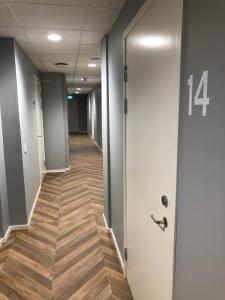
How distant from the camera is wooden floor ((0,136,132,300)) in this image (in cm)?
219

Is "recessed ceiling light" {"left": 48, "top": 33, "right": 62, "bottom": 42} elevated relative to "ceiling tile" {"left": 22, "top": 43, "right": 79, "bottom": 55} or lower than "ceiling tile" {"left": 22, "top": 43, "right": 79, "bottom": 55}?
A: lower

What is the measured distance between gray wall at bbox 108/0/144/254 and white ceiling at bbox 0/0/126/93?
14 cm

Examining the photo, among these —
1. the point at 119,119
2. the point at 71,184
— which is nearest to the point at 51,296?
the point at 119,119

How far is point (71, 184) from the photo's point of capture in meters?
5.31

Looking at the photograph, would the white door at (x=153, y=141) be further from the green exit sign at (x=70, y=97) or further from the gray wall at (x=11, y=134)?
the green exit sign at (x=70, y=97)

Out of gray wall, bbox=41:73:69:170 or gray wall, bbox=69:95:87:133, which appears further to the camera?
gray wall, bbox=69:95:87:133

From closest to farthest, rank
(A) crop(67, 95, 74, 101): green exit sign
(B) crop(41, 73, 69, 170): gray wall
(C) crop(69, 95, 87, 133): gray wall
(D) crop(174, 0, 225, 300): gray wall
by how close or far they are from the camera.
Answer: (D) crop(174, 0, 225, 300): gray wall
(B) crop(41, 73, 69, 170): gray wall
(A) crop(67, 95, 74, 101): green exit sign
(C) crop(69, 95, 87, 133): gray wall

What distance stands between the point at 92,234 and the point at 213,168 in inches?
104

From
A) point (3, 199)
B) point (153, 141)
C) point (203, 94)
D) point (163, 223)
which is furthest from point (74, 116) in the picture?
point (203, 94)

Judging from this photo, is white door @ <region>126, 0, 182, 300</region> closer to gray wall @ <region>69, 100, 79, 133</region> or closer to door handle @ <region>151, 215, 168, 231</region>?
door handle @ <region>151, 215, 168, 231</region>

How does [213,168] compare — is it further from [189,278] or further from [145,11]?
[145,11]

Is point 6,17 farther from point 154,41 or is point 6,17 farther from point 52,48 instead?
point 154,41

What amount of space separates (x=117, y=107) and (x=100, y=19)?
0.90 metres

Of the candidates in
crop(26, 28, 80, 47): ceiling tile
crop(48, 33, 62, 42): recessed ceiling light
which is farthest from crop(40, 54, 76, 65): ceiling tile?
crop(48, 33, 62, 42): recessed ceiling light
